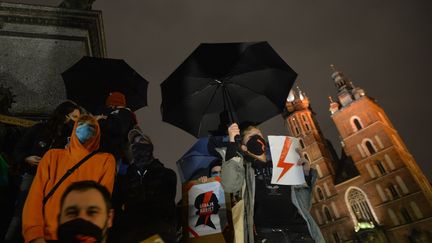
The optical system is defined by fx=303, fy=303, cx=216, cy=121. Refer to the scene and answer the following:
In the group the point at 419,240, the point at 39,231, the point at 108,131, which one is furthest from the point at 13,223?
the point at 419,240

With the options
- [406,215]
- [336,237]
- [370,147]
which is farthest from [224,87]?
[370,147]

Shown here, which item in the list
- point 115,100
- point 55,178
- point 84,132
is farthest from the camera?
point 115,100

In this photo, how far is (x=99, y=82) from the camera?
537 centimetres

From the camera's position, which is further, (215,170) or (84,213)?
(215,170)

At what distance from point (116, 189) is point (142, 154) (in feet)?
1.51

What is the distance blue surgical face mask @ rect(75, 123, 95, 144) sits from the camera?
9.38 feet

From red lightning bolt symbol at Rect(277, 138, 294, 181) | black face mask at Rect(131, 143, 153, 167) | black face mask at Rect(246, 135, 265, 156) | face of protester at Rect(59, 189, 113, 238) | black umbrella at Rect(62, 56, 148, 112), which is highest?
black umbrella at Rect(62, 56, 148, 112)

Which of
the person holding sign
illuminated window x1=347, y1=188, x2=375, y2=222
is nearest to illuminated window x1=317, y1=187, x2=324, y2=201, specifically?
illuminated window x1=347, y1=188, x2=375, y2=222

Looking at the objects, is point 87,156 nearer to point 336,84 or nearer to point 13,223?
point 13,223

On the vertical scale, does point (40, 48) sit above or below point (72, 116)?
above

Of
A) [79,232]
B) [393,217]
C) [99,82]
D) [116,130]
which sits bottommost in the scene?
[393,217]

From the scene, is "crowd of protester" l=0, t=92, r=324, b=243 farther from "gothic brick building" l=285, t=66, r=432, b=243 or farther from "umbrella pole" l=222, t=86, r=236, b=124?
"gothic brick building" l=285, t=66, r=432, b=243

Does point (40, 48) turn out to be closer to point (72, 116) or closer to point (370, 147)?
point (72, 116)

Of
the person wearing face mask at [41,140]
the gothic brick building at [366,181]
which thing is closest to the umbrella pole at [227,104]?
the person wearing face mask at [41,140]
